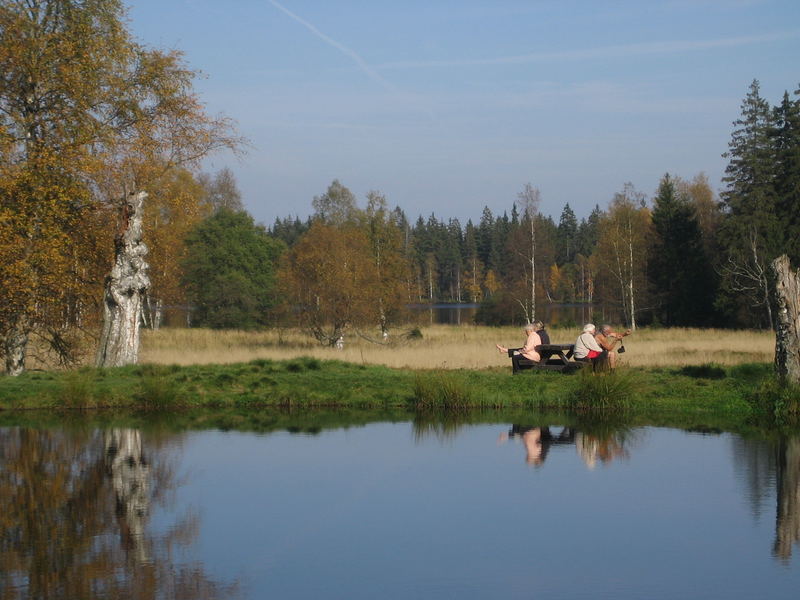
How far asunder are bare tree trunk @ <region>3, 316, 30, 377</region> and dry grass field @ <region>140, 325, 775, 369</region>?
335cm

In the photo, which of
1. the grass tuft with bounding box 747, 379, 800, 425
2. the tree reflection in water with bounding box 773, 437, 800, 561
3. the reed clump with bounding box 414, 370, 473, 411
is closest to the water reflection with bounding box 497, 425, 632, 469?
the tree reflection in water with bounding box 773, 437, 800, 561

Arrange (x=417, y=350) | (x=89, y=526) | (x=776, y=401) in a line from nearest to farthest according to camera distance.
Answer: (x=89, y=526) → (x=776, y=401) → (x=417, y=350)

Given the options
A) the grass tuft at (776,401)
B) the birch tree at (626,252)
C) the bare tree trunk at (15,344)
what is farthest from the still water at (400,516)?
the birch tree at (626,252)

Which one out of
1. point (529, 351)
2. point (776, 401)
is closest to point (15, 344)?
point (529, 351)

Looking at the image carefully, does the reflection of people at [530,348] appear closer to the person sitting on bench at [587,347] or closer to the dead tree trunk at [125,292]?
the person sitting on bench at [587,347]

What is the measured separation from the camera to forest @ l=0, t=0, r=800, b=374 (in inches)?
891

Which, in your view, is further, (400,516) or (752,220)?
(752,220)

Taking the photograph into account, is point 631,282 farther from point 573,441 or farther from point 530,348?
point 573,441

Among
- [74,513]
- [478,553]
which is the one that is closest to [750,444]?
[478,553]

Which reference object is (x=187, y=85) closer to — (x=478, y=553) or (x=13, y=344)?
(x=13, y=344)

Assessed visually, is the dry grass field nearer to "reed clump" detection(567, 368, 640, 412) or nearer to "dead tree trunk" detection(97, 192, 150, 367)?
"dead tree trunk" detection(97, 192, 150, 367)

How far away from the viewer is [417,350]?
31.7m

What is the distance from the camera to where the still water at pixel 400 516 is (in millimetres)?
7914

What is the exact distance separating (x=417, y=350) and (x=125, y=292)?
11572mm
